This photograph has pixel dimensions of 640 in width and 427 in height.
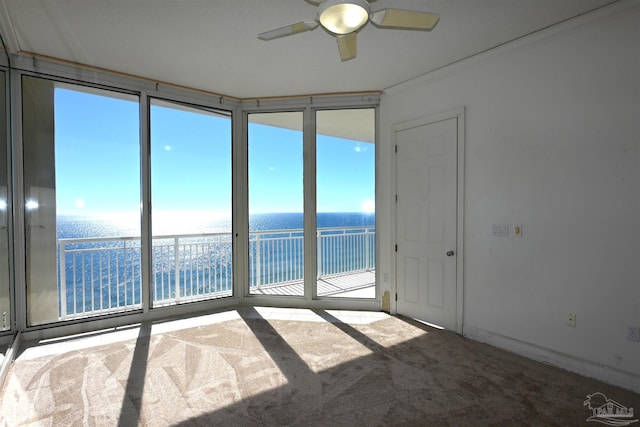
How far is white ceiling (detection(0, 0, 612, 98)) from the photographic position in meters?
2.11

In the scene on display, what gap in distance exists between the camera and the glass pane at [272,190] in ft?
13.6

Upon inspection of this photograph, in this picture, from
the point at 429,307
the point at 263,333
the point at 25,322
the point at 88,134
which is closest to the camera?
the point at 25,322

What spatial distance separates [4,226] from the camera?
2.63 meters

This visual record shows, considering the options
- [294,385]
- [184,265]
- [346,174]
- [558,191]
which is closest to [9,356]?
[184,265]

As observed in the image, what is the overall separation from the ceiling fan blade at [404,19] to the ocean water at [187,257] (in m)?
2.46

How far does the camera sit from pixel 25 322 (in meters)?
2.94

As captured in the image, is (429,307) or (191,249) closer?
(429,307)

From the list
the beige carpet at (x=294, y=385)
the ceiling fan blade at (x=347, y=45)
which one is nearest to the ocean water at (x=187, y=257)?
the beige carpet at (x=294, y=385)

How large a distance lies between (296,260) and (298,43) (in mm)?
3370

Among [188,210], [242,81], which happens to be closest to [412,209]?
[242,81]

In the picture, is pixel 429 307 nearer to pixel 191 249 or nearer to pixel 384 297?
pixel 384 297

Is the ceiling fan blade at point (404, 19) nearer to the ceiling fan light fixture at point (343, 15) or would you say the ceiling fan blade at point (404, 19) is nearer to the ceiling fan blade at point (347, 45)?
the ceiling fan light fixture at point (343, 15)

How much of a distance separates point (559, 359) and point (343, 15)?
2.93 m

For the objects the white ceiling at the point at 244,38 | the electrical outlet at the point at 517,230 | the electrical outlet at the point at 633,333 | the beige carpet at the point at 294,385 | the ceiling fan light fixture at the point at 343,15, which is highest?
the white ceiling at the point at 244,38
